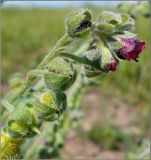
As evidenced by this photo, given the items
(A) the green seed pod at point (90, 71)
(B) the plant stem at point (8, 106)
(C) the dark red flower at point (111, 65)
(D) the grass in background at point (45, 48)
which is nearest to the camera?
(C) the dark red flower at point (111, 65)

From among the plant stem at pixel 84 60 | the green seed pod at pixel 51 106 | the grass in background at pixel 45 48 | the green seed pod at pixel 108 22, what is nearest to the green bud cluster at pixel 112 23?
the green seed pod at pixel 108 22

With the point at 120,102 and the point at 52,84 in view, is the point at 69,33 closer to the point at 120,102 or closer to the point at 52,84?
the point at 52,84

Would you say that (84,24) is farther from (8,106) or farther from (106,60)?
(8,106)

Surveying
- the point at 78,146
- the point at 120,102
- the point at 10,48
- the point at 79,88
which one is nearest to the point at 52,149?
the point at 79,88

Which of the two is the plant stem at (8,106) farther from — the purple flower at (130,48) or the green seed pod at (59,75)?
the purple flower at (130,48)

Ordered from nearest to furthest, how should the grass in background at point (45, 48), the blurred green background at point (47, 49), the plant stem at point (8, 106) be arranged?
the plant stem at point (8, 106), the blurred green background at point (47, 49), the grass in background at point (45, 48)

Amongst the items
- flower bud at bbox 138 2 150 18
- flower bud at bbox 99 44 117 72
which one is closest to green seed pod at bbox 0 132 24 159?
flower bud at bbox 99 44 117 72
